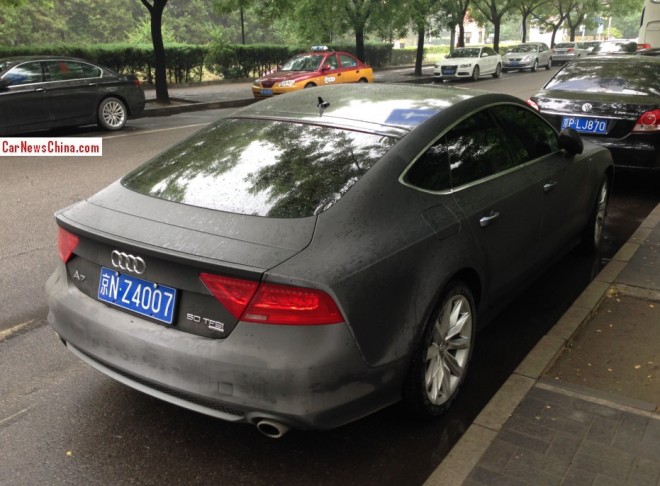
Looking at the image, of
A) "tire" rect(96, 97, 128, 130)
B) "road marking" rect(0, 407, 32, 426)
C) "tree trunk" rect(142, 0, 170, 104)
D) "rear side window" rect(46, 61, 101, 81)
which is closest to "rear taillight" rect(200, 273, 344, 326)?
"road marking" rect(0, 407, 32, 426)

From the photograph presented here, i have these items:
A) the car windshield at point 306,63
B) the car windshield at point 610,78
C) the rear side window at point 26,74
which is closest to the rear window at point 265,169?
the car windshield at point 610,78

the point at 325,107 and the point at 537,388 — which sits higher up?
the point at 325,107

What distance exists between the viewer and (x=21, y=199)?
7520 mm

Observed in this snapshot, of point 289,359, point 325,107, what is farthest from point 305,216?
point 325,107

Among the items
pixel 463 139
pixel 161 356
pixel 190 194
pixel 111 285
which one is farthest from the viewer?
pixel 463 139

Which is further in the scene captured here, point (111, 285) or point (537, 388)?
point (537, 388)

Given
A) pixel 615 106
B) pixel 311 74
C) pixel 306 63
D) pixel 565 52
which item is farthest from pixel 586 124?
pixel 565 52

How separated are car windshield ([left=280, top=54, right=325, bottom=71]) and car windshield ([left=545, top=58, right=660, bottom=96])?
11.6 meters

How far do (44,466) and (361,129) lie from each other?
7.05 ft

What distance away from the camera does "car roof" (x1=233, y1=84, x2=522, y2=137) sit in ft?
10.9

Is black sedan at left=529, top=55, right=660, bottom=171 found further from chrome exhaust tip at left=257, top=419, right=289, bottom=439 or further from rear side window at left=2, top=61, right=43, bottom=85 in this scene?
rear side window at left=2, top=61, right=43, bottom=85

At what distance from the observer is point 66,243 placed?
9.91 ft

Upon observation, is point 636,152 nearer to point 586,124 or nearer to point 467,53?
point 586,124

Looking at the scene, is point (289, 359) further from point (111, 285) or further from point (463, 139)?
point (463, 139)
